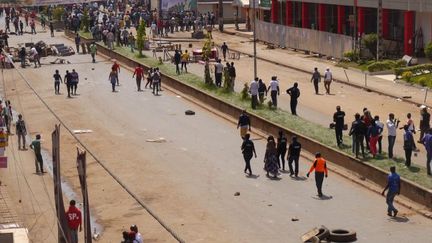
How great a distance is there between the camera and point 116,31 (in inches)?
2525

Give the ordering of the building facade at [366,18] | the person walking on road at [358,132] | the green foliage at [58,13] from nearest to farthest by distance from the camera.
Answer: the person walking on road at [358,132], the building facade at [366,18], the green foliage at [58,13]

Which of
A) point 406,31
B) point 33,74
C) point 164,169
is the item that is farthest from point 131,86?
point 164,169

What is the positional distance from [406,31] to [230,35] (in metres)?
22.5

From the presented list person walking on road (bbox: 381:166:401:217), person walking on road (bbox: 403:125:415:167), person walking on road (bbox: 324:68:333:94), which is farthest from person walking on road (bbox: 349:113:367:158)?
person walking on road (bbox: 324:68:333:94)

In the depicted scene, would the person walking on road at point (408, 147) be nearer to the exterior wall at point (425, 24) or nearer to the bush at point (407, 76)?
the bush at point (407, 76)

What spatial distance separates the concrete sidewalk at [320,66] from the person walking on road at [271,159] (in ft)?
40.4

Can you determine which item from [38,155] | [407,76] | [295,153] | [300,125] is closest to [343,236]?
[295,153]

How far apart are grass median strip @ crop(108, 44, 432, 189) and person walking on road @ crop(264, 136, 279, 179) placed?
6.93 feet

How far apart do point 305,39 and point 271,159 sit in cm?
3168

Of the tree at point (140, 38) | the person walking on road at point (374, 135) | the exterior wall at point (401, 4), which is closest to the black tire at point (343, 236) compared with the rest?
the person walking on road at point (374, 135)

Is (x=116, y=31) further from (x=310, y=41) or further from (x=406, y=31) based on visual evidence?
(x=406, y=31)

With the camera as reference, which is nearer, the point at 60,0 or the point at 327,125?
the point at 327,125

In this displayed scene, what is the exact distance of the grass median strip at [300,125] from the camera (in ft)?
82.4

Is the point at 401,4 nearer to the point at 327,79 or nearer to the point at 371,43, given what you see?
the point at 371,43
